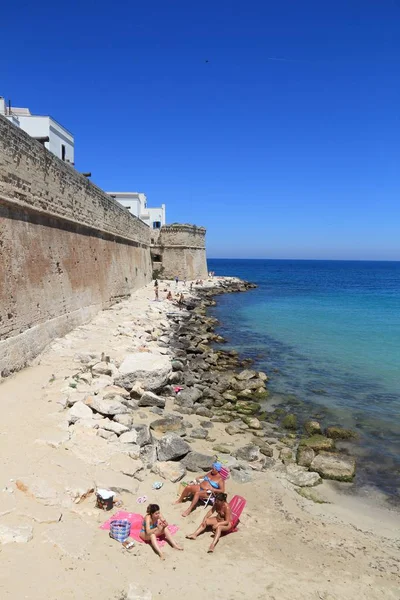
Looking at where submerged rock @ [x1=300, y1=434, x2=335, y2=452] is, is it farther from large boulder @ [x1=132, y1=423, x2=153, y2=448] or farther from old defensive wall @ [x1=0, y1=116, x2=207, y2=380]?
old defensive wall @ [x1=0, y1=116, x2=207, y2=380]

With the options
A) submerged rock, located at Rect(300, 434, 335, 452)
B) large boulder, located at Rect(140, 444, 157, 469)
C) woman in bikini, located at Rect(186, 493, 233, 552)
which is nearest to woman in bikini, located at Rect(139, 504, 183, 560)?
woman in bikini, located at Rect(186, 493, 233, 552)

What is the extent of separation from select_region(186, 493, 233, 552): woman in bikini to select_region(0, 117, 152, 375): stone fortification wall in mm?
4510

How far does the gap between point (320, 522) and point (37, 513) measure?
3.41 meters

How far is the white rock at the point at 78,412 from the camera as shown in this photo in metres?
6.01

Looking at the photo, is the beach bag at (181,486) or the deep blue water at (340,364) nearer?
the beach bag at (181,486)

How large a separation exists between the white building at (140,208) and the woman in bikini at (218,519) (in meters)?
30.7

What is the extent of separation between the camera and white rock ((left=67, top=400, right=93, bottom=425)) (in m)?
6.01

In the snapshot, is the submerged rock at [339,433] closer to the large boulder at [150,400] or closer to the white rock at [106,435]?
the large boulder at [150,400]

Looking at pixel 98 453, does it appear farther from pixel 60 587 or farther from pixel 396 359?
pixel 396 359

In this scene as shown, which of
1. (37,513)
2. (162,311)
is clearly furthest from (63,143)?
(37,513)

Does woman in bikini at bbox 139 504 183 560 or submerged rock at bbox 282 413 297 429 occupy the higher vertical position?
woman in bikini at bbox 139 504 183 560

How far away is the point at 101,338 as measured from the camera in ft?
37.8

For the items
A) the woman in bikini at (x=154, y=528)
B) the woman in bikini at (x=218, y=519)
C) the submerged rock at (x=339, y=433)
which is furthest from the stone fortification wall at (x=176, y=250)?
the woman in bikini at (x=154, y=528)

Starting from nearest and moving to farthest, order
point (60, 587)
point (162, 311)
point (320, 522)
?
point (60, 587) → point (320, 522) → point (162, 311)
